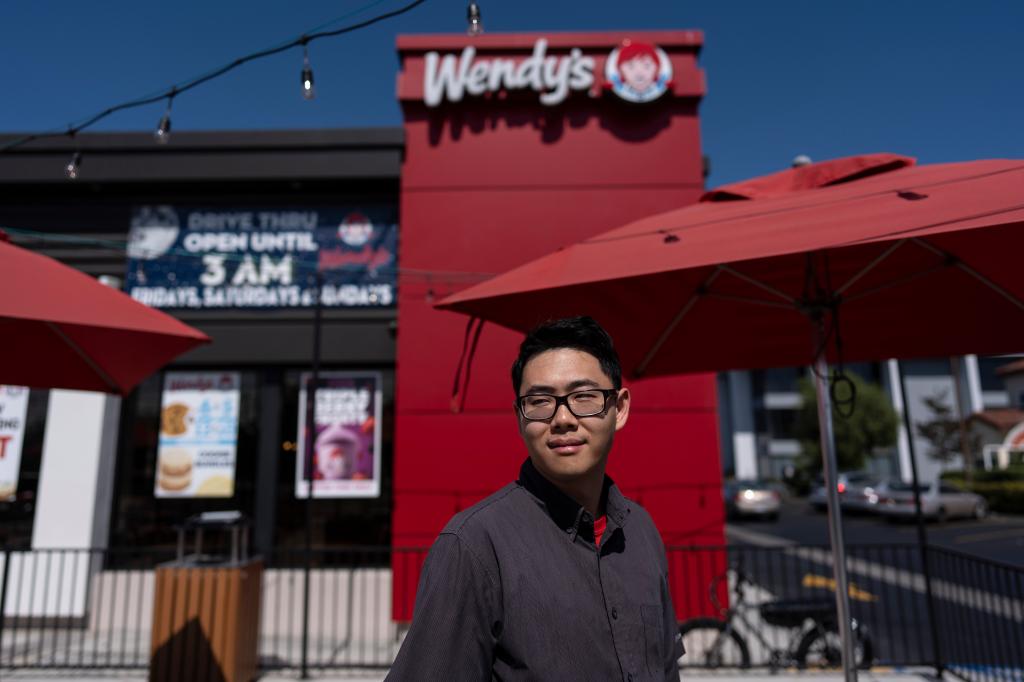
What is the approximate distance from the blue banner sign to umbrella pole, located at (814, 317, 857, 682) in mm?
6759

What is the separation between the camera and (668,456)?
8.53m

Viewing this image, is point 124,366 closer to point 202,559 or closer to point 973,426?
point 202,559

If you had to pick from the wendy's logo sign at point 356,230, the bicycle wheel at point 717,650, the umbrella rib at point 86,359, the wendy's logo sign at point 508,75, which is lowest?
the bicycle wheel at point 717,650

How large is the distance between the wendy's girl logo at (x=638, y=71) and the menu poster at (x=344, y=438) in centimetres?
575

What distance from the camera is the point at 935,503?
854 inches

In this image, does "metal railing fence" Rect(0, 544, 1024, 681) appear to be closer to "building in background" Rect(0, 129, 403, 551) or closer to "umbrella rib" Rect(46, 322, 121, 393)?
"building in background" Rect(0, 129, 403, 551)

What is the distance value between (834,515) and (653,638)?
2.56 m

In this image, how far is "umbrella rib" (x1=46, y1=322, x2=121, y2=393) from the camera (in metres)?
4.22

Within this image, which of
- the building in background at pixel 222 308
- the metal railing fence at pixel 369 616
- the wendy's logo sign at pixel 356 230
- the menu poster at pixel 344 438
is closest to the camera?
the metal railing fence at pixel 369 616

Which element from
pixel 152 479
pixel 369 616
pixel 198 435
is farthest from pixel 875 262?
pixel 152 479

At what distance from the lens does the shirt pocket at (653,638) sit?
4.98ft

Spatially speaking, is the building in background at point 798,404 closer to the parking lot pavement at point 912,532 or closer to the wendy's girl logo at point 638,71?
the parking lot pavement at point 912,532

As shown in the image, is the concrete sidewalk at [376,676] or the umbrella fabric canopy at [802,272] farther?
the concrete sidewalk at [376,676]

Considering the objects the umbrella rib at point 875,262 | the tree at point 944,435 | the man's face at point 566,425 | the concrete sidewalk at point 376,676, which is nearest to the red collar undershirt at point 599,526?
the man's face at point 566,425
